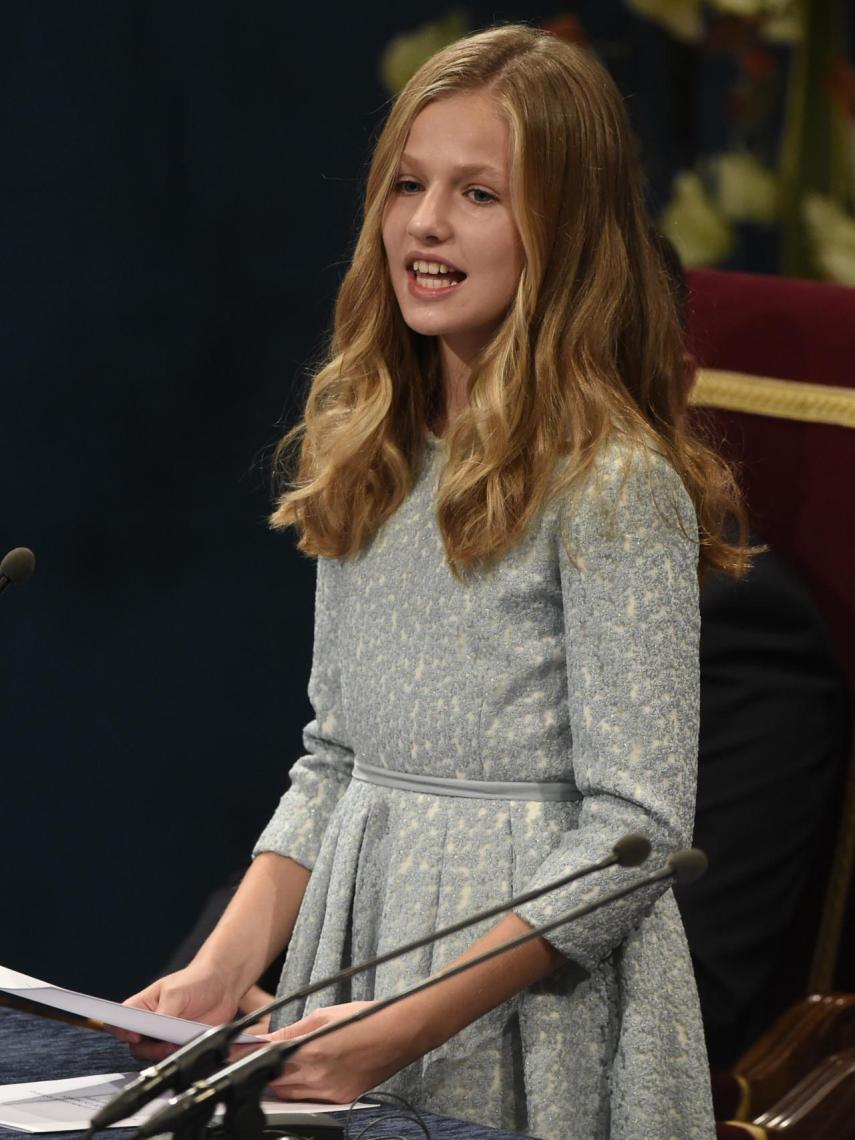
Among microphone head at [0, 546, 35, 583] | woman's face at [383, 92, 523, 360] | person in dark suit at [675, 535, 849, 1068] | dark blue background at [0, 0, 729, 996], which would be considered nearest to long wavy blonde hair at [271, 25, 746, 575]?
woman's face at [383, 92, 523, 360]

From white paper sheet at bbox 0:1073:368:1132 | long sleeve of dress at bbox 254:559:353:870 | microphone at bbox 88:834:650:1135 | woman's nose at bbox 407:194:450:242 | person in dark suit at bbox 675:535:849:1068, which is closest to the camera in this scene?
microphone at bbox 88:834:650:1135

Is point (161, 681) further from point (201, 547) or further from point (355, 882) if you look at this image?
point (355, 882)

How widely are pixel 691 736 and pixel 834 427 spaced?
94cm

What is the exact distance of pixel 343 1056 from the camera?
1364mm

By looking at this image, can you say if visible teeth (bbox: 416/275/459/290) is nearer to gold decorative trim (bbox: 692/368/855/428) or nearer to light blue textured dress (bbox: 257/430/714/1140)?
light blue textured dress (bbox: 257/430/714/1140)

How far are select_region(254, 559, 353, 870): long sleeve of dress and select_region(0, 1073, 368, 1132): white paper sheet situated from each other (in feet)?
1.19

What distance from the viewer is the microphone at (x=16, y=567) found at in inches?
56.7

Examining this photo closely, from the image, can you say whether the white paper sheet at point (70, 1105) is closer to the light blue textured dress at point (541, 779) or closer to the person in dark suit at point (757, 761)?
the light blue textured dress at point (541, 779)

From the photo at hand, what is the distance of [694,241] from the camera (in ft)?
10.6

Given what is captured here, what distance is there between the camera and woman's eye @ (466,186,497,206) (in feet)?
5.11

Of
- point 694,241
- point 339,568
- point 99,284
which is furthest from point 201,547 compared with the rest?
point 339,568

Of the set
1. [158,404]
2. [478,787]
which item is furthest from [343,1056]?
[158,404]

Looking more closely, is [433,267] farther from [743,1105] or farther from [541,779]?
[743,1105]

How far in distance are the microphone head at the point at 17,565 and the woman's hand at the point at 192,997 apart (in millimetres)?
374
